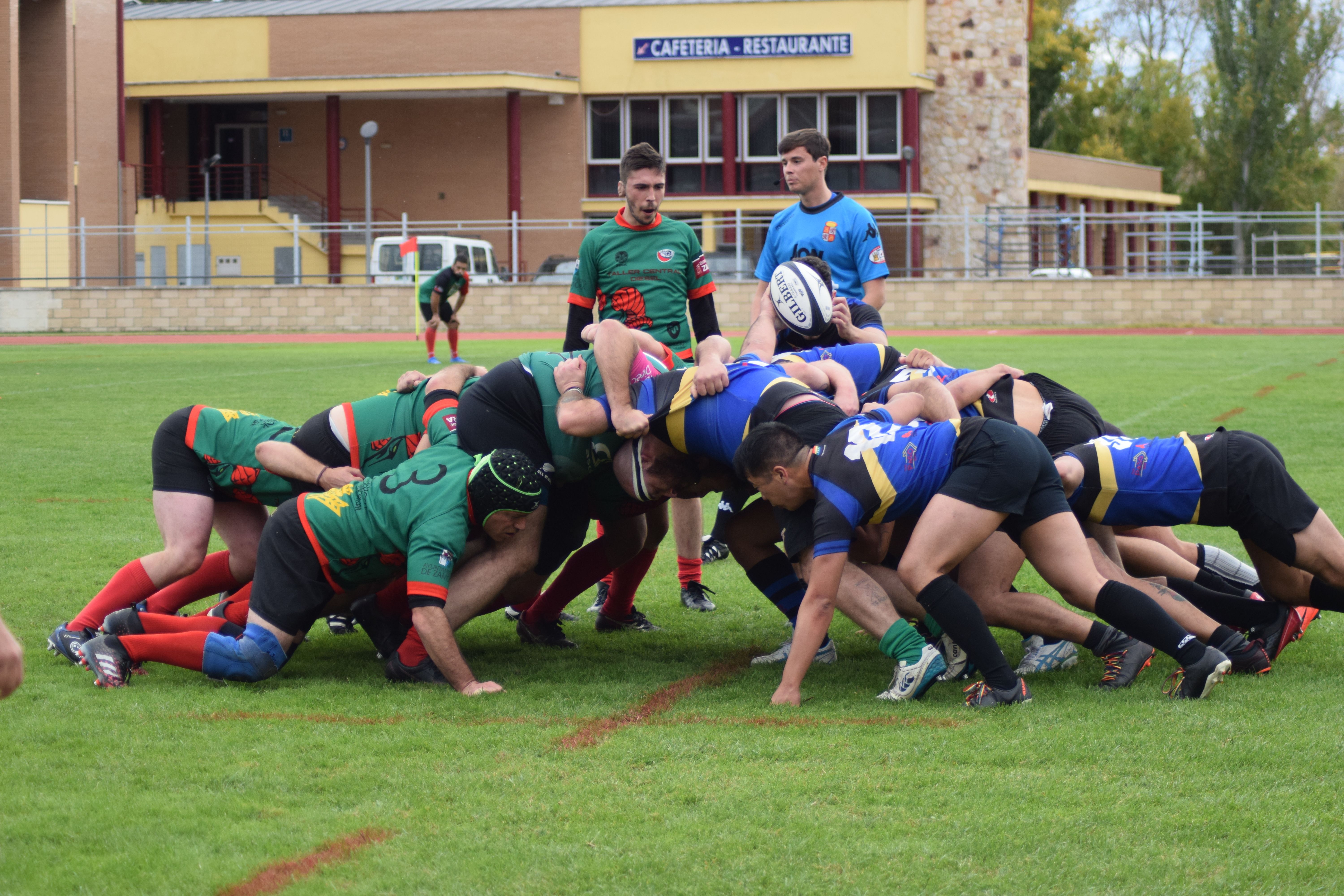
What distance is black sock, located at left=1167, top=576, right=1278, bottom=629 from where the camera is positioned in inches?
230

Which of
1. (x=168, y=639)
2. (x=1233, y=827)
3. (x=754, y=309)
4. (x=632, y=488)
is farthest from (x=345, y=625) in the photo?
(x=1233, y=827)

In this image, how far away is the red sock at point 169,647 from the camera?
5574 mm

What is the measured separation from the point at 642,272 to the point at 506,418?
179cm

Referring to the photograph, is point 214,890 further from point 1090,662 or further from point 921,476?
point 1090,662

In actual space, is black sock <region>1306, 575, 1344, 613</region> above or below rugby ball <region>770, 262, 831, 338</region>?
below

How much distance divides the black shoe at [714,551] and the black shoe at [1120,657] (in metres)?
3.24

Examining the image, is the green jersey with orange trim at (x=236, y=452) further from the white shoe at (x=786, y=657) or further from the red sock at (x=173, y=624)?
the white shoe at (x=786, y=657)

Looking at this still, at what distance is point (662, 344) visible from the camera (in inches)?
267

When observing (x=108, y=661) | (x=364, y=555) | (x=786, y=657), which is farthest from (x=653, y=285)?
(x=108, y=661)

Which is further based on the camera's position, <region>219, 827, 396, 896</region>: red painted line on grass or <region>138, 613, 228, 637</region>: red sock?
<region>138, 613, 228, 637</region>: red sock

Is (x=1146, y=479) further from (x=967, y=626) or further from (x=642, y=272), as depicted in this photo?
(x=642, y=272)

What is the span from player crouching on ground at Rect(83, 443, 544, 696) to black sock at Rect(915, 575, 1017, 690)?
151 cm

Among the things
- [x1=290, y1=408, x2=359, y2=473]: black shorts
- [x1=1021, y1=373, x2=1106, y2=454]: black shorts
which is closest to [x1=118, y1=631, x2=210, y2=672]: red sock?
[x1=290, y1=408, x2=359, y2=473]: black shorts

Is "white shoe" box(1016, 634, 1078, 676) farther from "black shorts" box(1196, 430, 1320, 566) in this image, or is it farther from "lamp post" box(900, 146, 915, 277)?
"lamp post" box(900, 146, 915, 277)
